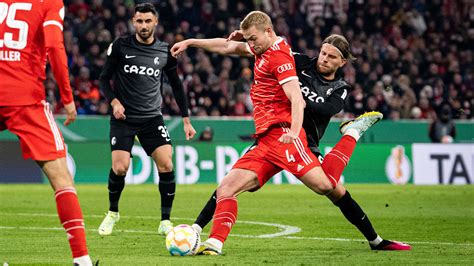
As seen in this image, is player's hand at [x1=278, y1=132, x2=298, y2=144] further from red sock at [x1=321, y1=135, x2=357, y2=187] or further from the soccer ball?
the soccer ball

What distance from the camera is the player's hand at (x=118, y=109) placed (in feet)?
37.1

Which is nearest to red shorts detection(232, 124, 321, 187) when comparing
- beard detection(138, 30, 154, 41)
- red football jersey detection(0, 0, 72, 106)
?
red football jersey detection(0, 0, 72, 106)

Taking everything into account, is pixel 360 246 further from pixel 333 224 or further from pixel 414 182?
pixel 414 182

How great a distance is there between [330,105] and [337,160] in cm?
52

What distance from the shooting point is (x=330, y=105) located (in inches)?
Result: 370

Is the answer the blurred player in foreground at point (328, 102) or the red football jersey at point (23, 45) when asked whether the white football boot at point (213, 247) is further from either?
the red football jersey at point (23, 45)

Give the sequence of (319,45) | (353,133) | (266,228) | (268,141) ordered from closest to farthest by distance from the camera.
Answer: (268,141) < (353,133) < (266,228) < (319,45)

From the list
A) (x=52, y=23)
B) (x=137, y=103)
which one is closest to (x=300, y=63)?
(x=137, y=103)

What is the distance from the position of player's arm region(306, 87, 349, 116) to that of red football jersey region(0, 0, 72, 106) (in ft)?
9.69

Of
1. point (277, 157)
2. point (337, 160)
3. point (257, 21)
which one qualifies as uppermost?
point (257, 21)

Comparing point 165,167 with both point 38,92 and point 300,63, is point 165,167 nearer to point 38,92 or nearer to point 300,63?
point 300,63

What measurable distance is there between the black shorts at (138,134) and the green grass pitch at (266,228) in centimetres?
98

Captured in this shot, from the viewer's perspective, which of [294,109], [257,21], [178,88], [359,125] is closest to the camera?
[294,109]

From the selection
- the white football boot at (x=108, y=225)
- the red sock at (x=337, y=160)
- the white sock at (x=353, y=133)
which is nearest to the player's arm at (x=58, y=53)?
the red sock at (x=337, y=160)
